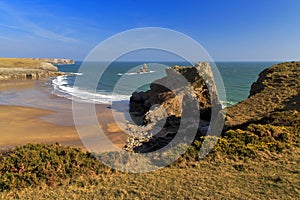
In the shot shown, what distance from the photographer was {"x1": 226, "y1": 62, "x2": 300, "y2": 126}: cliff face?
1530cm

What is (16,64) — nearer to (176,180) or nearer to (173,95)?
(173,95)

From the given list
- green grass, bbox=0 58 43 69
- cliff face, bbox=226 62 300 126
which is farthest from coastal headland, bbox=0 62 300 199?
green grass, bbox=0 58 43 69

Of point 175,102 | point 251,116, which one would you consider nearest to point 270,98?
point 251,116

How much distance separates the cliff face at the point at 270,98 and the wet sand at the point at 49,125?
852 centimetres

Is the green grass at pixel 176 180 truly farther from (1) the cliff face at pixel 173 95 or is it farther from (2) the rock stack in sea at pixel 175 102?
(1) the cliff face at pixel 173 95

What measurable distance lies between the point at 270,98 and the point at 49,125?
1958 centimetres

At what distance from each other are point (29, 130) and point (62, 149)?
47.5 feet

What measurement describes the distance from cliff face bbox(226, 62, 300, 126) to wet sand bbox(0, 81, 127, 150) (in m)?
8.52

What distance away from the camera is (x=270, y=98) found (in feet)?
57.6

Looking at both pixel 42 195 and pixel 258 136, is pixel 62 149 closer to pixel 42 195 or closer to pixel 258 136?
pixel 42 195

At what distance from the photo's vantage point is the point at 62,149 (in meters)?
9.37

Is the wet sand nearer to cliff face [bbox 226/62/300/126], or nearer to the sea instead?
the sea

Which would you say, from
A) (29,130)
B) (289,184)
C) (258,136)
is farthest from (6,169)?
(29,130)

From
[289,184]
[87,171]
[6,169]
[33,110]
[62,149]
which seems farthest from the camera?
[33,110]
